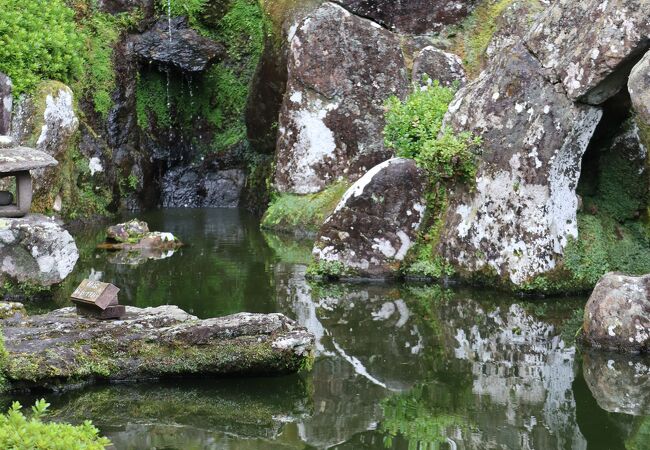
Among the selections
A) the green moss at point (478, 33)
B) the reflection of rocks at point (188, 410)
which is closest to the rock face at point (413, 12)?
the green moss at point (478, 33)

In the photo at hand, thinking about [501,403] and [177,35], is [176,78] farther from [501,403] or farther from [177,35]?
[501,403]

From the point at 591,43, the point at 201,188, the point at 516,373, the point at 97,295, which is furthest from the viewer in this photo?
the point at 201,188

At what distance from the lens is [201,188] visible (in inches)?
1085

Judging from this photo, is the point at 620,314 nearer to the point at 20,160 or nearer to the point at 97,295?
the point at 97,295

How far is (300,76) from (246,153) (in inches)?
250

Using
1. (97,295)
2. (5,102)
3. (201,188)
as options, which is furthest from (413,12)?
(97,295)

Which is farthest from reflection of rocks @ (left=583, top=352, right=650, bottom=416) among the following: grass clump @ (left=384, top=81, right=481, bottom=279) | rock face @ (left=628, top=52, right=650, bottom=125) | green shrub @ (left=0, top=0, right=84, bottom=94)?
green shrub @ (left=0, top=0, right=84, bottom=94)

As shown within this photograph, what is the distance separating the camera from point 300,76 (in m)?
21.1

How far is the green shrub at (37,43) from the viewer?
65.4 feet

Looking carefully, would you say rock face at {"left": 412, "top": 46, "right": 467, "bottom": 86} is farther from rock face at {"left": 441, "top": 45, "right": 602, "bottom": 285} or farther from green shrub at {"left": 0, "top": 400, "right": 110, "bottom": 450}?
green shrub at {"left": 0, "top": 400, "right": 110, "bottom": 450}

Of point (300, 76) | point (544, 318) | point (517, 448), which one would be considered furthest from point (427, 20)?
point (517, 448)

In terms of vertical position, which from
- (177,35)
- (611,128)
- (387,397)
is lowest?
(387,397)

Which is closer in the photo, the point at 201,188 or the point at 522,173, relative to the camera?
the point at 522,173

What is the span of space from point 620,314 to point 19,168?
331 inches
